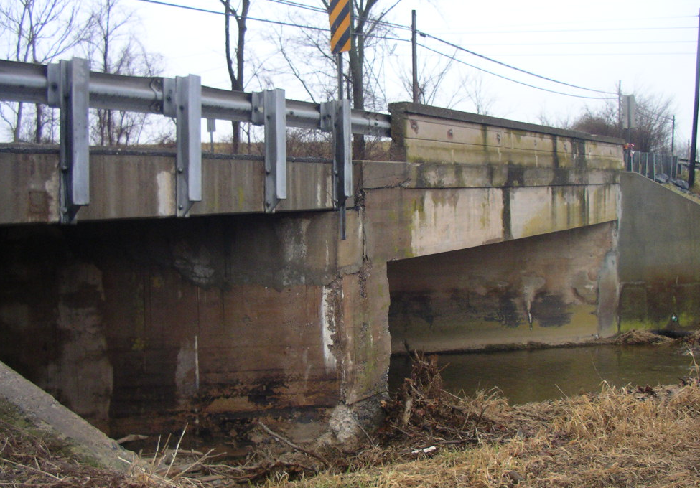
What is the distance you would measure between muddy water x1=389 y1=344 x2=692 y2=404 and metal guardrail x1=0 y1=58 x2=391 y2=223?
6188 millimetres

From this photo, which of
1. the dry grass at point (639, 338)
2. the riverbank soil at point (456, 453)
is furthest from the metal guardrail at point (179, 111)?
the dry grass at point (639, 338)

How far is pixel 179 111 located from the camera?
5.29 m

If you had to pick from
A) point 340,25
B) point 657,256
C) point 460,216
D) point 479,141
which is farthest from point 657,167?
point 340,25

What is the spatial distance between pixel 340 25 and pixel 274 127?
153 inches

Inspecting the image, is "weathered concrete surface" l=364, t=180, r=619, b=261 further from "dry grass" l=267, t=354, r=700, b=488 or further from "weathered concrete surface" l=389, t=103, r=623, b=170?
Answer: "dry grass" l=267, t=354, r=700, b=488

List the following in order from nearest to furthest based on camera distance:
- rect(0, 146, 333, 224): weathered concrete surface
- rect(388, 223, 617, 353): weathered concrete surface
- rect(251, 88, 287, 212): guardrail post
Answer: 1. rect(0, 146, 333, 224): weathered concrete surface
2. rect(251, 88, 287, 212): guardrail post
3. rect(388, 223, 617, 353): weathered concrete surface

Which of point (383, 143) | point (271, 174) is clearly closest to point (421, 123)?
point (271, 174)

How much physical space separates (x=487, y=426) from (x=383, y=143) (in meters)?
11.6

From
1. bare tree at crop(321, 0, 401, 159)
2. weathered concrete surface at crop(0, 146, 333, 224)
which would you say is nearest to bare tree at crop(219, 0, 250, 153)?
bare tree at crop(321, 0, 401, 159)

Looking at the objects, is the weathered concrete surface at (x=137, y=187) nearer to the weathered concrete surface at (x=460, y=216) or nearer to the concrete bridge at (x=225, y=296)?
the concrete bridge at (x=225, y=296)

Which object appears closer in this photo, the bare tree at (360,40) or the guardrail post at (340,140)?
the guardrail post at (340,140)

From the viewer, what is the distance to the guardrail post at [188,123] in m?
5.28

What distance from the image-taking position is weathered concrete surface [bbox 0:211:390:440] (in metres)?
6.78

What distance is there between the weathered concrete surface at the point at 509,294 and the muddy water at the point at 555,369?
458 mm
